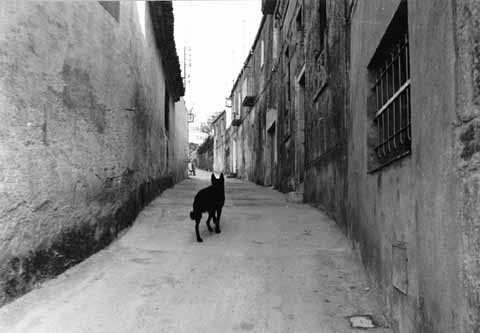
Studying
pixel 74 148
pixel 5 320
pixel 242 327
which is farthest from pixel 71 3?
pixel 242 327

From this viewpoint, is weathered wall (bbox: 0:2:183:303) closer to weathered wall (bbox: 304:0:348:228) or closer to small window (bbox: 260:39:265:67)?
weathered wall (bbox: 304:0:348:228)

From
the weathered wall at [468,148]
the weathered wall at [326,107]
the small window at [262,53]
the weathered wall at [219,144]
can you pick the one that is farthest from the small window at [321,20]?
the weathered wall at [219,144]

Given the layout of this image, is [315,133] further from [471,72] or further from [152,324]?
A: [471,72]

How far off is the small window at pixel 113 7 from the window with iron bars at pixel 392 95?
360 cm

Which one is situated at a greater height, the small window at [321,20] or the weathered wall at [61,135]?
the small window at [321,20]

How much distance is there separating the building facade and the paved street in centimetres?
43

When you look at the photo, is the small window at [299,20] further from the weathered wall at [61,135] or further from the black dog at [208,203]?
the black dog at [208,203]

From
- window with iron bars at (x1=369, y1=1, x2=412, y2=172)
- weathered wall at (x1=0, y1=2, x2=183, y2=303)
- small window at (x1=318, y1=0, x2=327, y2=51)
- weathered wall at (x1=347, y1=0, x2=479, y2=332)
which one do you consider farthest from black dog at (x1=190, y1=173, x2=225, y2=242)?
small window at (x1=318, y1=0, x2=327, y2=51)

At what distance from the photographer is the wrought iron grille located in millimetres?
3236

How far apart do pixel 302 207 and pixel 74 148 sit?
4886 millimetres

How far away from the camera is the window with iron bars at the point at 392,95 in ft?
10.6

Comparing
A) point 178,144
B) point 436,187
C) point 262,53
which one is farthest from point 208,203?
point 262,53

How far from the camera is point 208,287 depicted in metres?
4.36

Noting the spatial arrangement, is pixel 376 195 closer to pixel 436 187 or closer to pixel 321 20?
pixel 436 187
